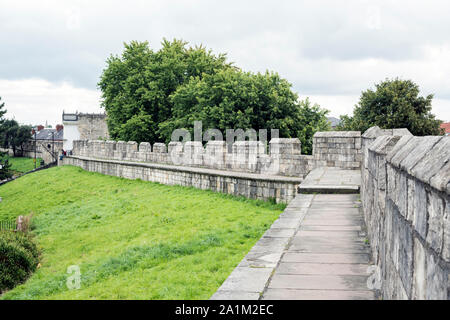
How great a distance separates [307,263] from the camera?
13.3 ft

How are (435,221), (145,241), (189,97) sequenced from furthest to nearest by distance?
(189,97)
(145,241)
(435,221)

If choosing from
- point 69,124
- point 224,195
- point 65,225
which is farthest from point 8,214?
point 69,124

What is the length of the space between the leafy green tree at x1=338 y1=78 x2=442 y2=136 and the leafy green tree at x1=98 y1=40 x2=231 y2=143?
9.70 meters

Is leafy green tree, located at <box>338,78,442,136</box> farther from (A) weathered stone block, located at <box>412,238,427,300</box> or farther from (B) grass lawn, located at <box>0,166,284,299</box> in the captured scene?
(A) weathered stone block, located at <box>412,238,427,300</box>

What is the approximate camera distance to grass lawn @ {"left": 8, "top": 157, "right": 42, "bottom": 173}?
6081 centimetres

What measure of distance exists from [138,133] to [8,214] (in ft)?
32.0

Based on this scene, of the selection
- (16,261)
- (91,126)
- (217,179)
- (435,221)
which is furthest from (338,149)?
(91,126)

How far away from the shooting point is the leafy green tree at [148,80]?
93.7 feet

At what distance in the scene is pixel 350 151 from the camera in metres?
12.7

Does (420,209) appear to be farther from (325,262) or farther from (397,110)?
(397,110)

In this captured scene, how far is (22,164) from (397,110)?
53.2m

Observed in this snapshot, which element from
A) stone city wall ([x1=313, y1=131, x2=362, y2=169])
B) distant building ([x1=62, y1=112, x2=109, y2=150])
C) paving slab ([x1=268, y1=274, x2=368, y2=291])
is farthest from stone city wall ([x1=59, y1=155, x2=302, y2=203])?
distant building ([x1=62, y1=112, x2=109, y2=150])
